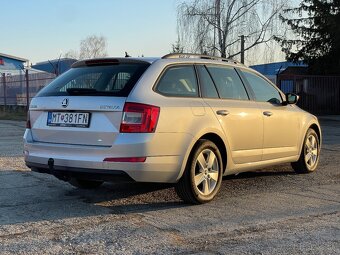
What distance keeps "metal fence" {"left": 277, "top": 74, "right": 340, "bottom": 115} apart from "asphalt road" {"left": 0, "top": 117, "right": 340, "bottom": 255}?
Answer: 18.6 metres

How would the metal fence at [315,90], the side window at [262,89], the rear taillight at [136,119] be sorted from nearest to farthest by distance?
the rear taillight at [136,119]
the side window at [262,89]
the metal fence at [315,90]

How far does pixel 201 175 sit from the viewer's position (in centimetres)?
581

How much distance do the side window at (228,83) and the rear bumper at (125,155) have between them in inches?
44.7

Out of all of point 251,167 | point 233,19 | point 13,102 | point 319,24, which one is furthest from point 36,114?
point 233,19

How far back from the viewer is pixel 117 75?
5582 millimetres

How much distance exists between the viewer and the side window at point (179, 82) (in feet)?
18.3

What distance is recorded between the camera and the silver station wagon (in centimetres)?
516

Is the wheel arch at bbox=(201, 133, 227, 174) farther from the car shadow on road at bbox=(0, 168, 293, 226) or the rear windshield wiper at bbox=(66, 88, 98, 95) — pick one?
the rear windshield wiper at bbox=(66, 88, 98, 95)

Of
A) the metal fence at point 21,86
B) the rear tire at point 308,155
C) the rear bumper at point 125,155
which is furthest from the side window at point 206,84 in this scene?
the metal fence at point 21,86

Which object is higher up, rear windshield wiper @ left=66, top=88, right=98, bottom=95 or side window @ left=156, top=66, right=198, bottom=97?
side window @ left=156, top=66, right=198, bottom=97

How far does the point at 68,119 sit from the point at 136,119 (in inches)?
32.6

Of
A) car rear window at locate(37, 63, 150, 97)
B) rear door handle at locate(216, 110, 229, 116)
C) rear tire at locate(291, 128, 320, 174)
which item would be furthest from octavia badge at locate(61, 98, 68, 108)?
rear tire at locate(291, 128, 320, 174)

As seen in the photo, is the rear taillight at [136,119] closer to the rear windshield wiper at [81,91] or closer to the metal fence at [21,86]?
the rear windshield wiper at [81,91]

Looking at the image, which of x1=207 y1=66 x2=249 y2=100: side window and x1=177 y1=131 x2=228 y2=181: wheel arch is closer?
x1=177 y1=131 x2=228 y2=181: wheel arch
